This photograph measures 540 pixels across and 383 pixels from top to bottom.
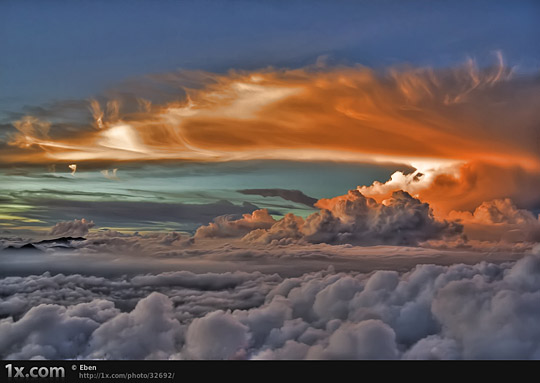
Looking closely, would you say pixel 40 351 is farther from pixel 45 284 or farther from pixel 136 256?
pixel 136 256

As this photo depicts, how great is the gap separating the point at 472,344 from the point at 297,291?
5077mm

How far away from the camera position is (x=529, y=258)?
1321cm

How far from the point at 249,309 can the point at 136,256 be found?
12.8 feet

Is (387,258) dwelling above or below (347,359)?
above

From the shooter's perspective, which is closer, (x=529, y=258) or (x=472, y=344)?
(x=472, y=344)

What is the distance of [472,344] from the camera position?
12.4m
